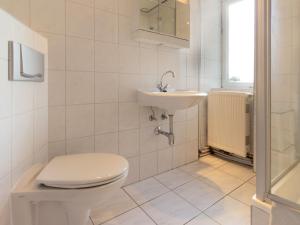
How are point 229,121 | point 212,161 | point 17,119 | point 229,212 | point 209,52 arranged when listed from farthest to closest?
point 209,52, point 212,161, point 229,121, point 229,212, point 17,119

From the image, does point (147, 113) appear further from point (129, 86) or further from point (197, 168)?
point (197, 168)

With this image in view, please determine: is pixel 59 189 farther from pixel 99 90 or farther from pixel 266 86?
pixel 266 86

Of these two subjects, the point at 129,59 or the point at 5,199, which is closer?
the point at 5,199

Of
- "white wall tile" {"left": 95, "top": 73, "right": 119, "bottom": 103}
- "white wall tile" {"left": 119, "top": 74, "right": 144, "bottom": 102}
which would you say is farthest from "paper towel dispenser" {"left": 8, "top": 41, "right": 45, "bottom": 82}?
"white wall tile" {"left": 119, "top": 74, "right": 144, "bottom": 102}

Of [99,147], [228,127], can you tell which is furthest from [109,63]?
[228,127]

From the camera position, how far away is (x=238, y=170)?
1.98 m

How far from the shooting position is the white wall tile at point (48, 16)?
4.02 ft

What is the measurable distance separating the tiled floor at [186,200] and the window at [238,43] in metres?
1.06

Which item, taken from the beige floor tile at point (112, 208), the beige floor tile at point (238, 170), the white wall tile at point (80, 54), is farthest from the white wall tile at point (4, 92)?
the beige floor tile at point (238, 170)

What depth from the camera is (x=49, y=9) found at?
1.27 metres

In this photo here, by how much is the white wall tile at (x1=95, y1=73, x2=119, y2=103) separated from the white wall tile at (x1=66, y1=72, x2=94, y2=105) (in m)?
0.05

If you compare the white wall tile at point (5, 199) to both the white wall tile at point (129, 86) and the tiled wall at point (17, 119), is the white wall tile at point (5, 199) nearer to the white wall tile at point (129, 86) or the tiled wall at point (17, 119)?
the tiled wall at point (17, 119)

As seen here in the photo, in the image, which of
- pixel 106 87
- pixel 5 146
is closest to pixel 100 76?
pixel 106 87

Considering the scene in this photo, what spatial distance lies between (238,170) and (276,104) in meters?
1.24
